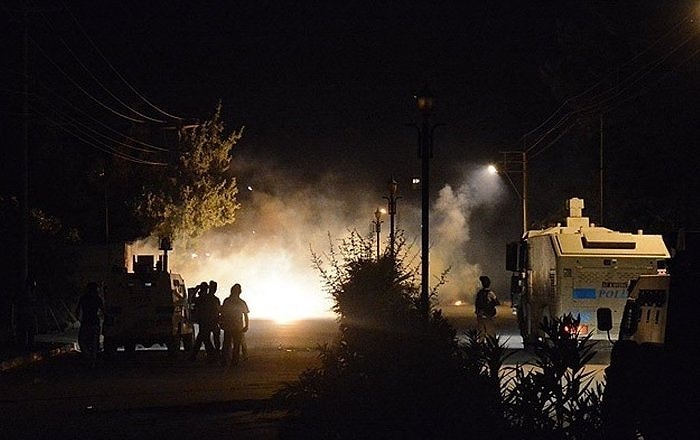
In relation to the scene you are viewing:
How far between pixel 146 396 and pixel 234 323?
6213 mm

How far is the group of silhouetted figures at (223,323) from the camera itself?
2455 cm

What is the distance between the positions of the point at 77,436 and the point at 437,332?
14.6ft

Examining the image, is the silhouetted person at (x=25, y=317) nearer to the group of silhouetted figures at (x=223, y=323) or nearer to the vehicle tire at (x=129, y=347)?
the vehicle tire at (x=129, y=347)

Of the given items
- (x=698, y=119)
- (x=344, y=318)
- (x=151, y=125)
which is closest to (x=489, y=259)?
(x=151, y=125)

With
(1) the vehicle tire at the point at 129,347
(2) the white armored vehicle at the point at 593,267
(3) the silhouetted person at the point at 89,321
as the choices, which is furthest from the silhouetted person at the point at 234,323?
(2) the white armored vehicle at the point at 593,267

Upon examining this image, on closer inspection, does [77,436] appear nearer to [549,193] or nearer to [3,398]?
[3,398]

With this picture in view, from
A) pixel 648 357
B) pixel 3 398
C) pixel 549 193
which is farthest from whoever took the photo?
pixel 549 193

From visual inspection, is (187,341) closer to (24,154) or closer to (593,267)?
(24,154)

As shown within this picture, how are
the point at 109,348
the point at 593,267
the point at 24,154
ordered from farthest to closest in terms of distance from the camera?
the point at 24,154 < the point at 109,348 < the point at 593,267

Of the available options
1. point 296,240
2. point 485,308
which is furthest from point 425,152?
point 296,240

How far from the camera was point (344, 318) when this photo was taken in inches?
739

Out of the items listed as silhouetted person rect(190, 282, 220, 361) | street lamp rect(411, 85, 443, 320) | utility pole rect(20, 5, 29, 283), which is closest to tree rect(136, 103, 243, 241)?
utility pole rect(20, 5, 29, 283)

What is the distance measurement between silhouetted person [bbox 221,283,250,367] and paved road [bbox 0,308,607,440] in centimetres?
36

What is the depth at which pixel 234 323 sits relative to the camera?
24578 millimetres
